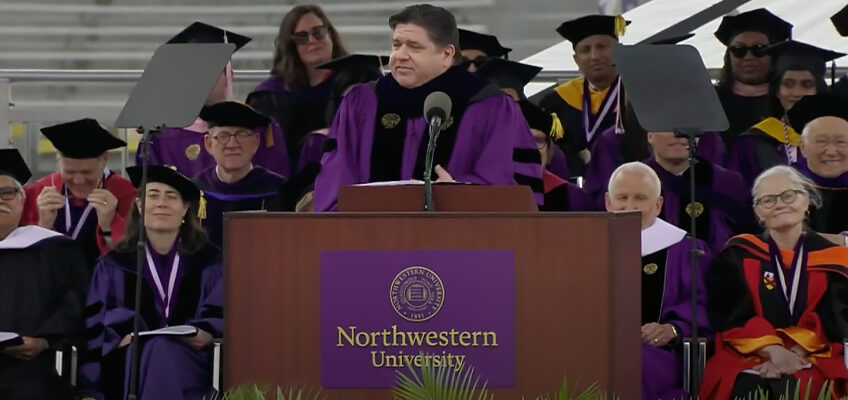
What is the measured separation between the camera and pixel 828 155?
6.18 metres

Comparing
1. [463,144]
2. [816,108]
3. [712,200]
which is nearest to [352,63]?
[463,144]

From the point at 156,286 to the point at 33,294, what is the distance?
1.86 feet

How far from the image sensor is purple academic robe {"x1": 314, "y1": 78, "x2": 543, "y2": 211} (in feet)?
17.1

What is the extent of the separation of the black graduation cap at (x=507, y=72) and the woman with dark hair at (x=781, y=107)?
104 centimetres

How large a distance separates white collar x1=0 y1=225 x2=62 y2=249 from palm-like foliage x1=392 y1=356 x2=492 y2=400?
307 centimetres

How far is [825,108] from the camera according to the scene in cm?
619

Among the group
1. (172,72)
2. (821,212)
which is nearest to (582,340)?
(172,72)

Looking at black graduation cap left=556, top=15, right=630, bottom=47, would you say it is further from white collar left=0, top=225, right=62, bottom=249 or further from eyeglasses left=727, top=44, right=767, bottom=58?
white collar left=0, top=225, right=62, bottom=249

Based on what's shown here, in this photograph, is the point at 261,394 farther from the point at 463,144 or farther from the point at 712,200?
the point at 712,200

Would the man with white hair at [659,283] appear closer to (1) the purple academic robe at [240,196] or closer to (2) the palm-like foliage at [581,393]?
(1) the purple academic robe at [240,196]

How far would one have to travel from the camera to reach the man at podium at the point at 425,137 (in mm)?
5230

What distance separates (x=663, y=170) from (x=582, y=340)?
295 centimetres

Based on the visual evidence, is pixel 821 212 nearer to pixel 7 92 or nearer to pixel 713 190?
pixel 713 190

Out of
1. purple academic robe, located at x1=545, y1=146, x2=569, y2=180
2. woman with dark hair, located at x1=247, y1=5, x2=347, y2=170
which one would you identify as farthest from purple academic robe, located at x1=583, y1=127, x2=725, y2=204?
woman with dark hair, located at x1=247, y1=5, x2=347, y2=170
